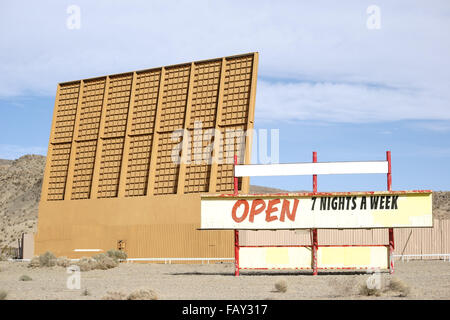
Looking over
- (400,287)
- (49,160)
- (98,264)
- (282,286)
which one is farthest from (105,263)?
(400,287)

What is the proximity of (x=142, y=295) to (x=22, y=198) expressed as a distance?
10471 centimetres

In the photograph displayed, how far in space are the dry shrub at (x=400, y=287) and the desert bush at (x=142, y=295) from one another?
687 centimetres

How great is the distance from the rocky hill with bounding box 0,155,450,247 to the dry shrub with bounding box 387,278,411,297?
247 feet

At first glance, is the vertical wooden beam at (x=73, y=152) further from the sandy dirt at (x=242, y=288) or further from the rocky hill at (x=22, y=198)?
the rocky hill at (x=22, y=198)

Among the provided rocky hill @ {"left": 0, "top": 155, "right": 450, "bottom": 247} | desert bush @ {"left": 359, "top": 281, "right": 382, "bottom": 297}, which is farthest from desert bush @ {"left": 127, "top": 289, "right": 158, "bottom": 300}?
rocky hill @ {"left": 0, "top": 155, "right": 450, "bottom": 247}

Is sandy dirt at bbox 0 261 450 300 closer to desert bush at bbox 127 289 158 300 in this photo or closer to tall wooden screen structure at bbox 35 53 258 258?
desert bush at bbox 127 289 158 300

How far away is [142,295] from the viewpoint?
17.5 meters

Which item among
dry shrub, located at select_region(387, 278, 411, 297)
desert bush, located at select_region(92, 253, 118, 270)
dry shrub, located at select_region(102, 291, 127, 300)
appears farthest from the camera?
desert bush, located at select_region(92, 253, 118, 270)

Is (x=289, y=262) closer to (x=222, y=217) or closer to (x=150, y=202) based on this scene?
(x=222, y=217)

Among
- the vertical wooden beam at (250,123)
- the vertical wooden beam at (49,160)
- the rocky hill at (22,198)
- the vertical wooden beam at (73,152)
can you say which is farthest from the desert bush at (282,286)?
the rocky hill at (22,198)

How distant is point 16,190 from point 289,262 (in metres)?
102

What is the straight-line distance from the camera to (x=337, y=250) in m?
27.8

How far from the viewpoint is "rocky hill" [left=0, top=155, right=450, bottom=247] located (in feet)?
315
